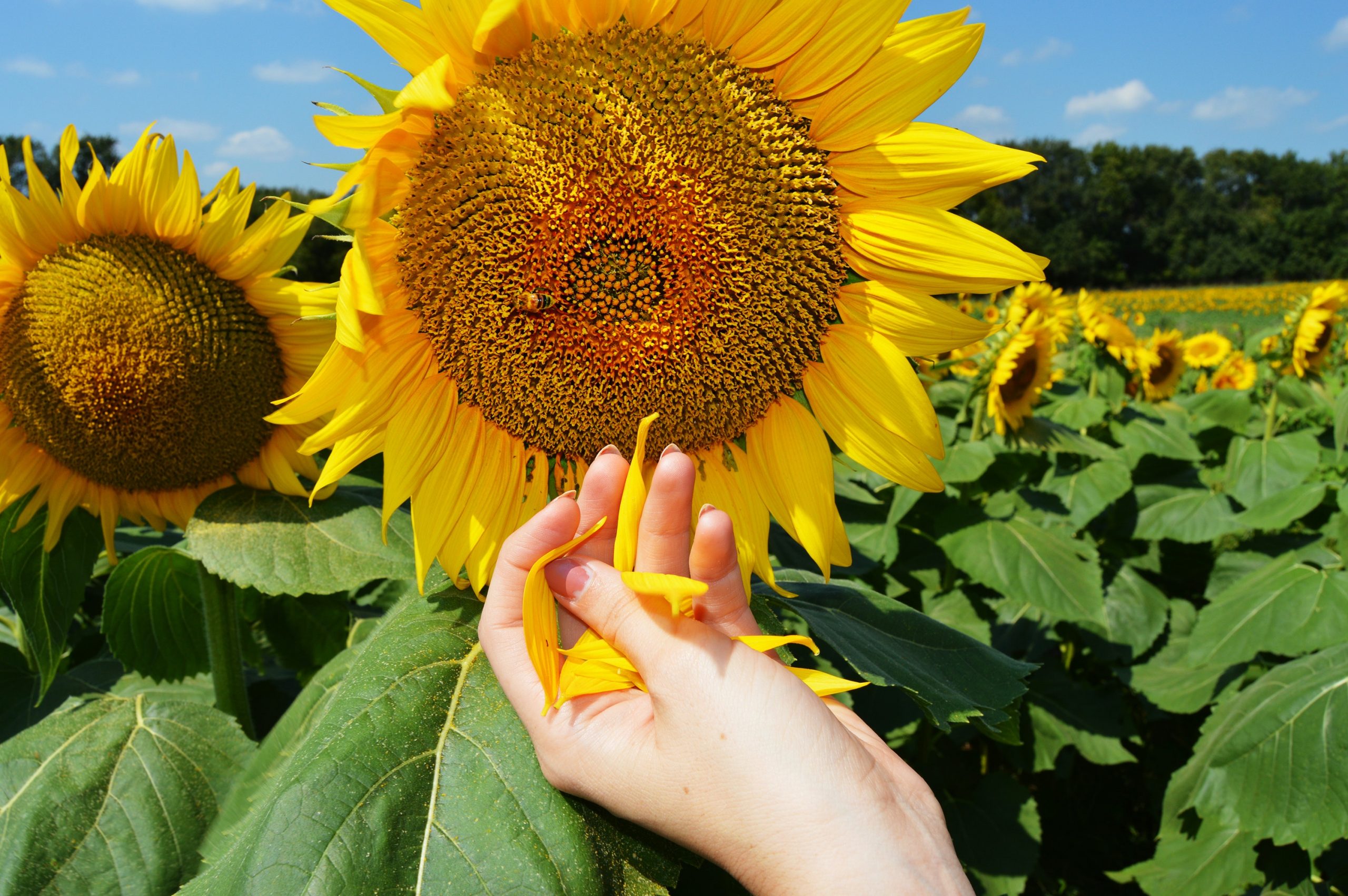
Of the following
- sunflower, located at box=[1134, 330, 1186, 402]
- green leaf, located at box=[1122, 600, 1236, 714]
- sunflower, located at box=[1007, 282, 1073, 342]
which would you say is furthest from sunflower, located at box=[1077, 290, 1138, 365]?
green leaf, located at box=[1122, 600, 1236, 714]

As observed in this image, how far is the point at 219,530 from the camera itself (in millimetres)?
1961

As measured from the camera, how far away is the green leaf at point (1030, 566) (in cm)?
386

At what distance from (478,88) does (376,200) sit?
0.20 m

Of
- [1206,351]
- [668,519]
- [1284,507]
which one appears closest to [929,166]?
[668,519]

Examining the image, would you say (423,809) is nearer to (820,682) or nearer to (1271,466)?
(820,682)

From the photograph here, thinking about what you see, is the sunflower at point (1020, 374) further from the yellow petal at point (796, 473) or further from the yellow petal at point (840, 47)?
the yellow petal at point (840, 47)

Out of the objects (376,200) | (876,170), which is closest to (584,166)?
(376,200)

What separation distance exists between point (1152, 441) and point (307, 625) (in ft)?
18.0

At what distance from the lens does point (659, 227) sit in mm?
1216

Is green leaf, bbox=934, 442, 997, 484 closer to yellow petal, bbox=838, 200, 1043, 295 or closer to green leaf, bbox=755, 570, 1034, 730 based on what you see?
green leaf, bbox=755, 570, 1034, 730

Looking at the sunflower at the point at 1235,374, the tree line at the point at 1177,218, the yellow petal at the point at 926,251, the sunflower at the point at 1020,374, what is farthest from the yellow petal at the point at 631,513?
the tree line at the point at 1177,218

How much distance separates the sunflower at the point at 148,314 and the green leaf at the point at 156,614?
1.06 ft

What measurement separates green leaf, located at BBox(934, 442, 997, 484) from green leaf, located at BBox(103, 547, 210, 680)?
120 inches

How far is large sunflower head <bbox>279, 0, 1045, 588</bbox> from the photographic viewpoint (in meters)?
1.18
